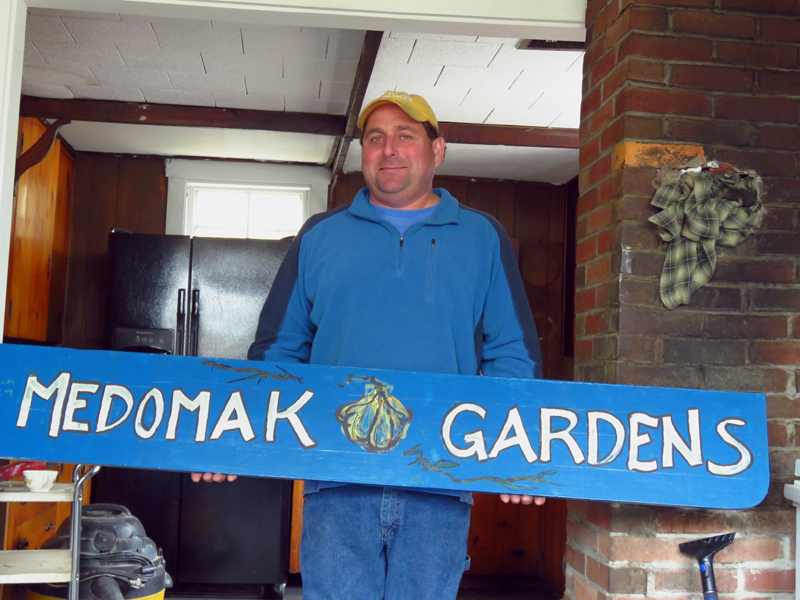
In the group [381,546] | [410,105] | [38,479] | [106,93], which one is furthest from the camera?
[106,93]

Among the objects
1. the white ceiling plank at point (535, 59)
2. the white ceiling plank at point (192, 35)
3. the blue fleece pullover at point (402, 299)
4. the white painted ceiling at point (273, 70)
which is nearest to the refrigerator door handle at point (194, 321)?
the white painted ceiling at point (273, 70)

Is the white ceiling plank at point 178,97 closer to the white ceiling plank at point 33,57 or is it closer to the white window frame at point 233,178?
the white ceiling plank at point 33,57

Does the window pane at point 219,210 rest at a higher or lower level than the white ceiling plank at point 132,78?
lower

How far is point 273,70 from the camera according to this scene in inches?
132

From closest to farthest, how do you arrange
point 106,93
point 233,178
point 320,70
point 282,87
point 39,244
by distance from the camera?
point 320,70 → point 282,87 → point 106,93 → point 39,244 → point 233,178

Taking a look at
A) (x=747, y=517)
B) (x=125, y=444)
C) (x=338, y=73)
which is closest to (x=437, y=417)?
(x=125, y=444)

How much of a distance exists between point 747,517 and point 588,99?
3.90 feet

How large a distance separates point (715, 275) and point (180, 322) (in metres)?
3.13

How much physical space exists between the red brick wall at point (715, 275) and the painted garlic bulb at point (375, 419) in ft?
1.93

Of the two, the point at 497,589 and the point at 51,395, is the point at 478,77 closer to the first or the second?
the point at 51,395

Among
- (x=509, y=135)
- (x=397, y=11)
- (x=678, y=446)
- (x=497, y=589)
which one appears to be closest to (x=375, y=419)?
(x=678, y=446)

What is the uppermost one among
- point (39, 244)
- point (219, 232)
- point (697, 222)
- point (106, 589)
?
point (219, 232)

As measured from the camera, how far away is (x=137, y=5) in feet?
7.23

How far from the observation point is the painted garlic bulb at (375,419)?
1.57m
